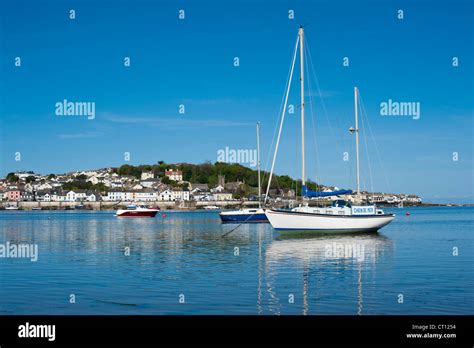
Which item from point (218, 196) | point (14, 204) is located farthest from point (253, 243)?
point (14, 204)

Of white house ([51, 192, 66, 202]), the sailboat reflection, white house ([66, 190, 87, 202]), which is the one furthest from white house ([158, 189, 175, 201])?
the sailboat reflection

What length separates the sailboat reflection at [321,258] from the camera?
17219mm

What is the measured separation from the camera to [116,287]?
18.4 metres

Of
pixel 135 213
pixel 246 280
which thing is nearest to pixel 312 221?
pixel 246 280

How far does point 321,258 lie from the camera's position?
25203mm

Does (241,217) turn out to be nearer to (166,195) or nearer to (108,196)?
(166,195)

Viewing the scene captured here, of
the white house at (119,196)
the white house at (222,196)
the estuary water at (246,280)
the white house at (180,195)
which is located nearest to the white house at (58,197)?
the white house at (119,196)

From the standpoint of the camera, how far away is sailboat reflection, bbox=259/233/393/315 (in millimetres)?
17219

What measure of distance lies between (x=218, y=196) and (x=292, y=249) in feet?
527

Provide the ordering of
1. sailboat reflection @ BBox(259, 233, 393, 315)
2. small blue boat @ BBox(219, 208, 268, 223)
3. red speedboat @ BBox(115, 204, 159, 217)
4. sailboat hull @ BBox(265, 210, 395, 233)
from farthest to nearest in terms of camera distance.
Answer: red speedboat @ BBox(115, 204, 159, 217), small blue boat @ BBox(219, 208, 268, 223), sailboat hull @ BBox(265, 210, 395, 233), sailboat reflection @ BBox(259, 233, 393, 315)

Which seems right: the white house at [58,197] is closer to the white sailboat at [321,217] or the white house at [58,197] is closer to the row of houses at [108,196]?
the row of houses at [108,196]

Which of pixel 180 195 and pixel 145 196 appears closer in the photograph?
pixel 180 195

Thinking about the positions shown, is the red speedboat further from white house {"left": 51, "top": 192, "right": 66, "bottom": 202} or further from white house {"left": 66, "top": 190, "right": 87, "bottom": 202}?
white house {"left": 51, "top": 192, "right": 66, "bottom": 202}

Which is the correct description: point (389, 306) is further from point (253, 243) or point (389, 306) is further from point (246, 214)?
point (246, 214)
